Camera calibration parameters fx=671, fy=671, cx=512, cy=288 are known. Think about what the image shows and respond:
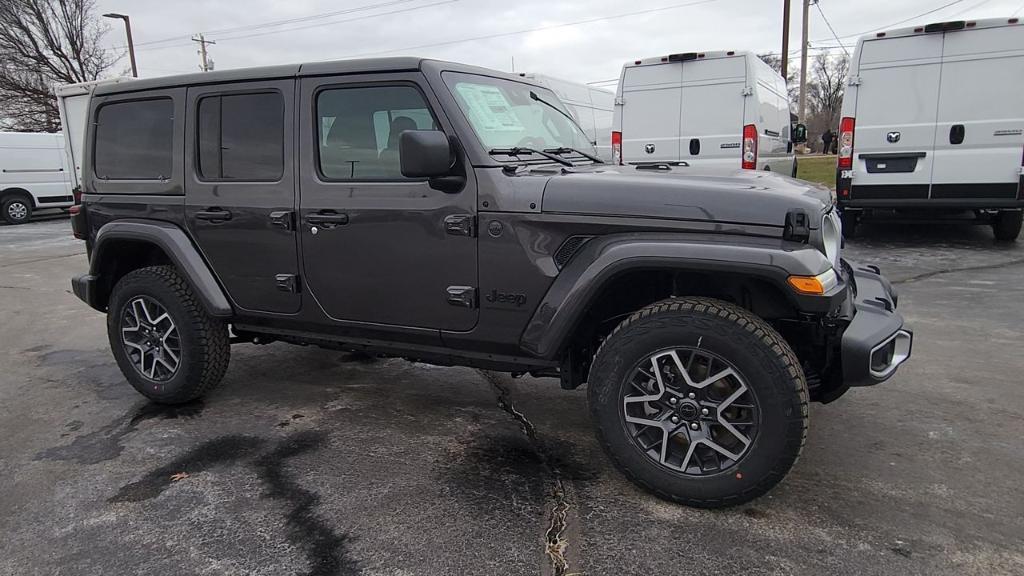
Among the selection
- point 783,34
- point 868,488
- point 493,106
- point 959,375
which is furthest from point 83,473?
point 783,34

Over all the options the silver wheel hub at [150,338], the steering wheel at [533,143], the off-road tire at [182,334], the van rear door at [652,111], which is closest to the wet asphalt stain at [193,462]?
the off-road tire at [182,334]

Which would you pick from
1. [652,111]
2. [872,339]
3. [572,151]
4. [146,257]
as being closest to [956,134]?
[652,111]

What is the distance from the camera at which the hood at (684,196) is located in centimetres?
264

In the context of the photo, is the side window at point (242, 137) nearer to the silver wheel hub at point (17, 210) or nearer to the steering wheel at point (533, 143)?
the steering wheel at point (533, 143)

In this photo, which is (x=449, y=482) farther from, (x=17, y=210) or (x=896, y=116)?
(x=17, y=210)

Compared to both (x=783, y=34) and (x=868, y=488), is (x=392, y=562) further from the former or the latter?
(x=783, y=34)

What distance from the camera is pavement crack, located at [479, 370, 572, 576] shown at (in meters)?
2.50

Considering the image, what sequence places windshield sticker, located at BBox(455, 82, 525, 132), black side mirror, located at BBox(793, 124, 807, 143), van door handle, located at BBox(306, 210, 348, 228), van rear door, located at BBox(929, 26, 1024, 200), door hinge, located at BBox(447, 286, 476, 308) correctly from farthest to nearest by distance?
black side mirror, located at BBox(793, 124, 807, 143)
van rear door, located at BBox(929, 26, 1024, 200)
van door handle, located at BBox(306, 210, 348, 228)
windshield sticker, located at BBox(455, 82, 525, 132)
door hinge, located at BBox(447, 286, 476, 308)

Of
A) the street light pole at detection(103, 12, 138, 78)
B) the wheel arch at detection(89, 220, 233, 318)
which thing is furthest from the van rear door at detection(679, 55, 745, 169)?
the street light pole at detection(103, 12, 138, 78)

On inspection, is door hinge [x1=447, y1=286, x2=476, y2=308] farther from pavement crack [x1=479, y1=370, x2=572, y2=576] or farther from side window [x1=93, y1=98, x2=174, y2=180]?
side window [x1=93, y1=98, x2=174, y2=180]

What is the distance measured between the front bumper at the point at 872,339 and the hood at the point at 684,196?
490 millimetres

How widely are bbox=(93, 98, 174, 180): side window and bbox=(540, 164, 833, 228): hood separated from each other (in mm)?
2344

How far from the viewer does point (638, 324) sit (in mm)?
2809

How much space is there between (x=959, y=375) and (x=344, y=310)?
152 inches
